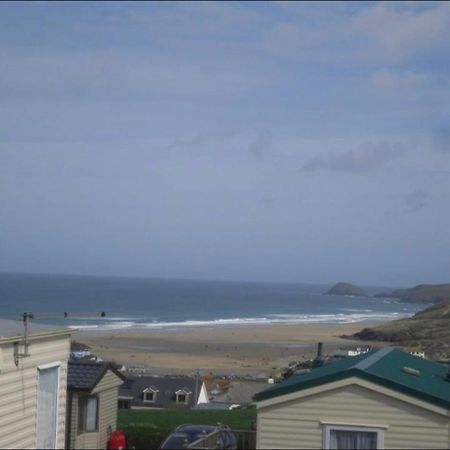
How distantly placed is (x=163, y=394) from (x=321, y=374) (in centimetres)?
2444

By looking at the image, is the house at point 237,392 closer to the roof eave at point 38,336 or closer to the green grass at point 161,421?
the green grass at point 161,421

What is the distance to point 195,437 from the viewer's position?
17.5 m

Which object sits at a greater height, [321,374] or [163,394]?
[321,374]

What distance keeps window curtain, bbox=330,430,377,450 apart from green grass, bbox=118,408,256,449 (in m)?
6.42

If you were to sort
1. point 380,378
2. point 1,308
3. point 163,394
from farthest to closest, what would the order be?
point 1,308 < point 163,394 < point 380,378

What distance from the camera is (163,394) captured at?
128ft

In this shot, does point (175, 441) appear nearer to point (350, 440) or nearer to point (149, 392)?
point (350, 440)

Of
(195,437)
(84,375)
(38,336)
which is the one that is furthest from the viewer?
(84,375)

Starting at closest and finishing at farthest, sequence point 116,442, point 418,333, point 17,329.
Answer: point 17,329 < point 116,442 < point 418,333

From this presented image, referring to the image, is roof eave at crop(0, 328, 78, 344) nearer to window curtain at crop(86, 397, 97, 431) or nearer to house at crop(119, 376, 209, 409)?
window curtain at crop(86, 397, 97, 431)

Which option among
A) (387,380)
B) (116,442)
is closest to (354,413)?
(387,380)

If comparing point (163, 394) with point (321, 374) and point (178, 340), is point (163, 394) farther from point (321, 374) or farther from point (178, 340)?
point (178, 340)

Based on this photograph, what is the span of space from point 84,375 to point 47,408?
6.42 feet

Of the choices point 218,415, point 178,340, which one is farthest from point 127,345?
point 218,415
